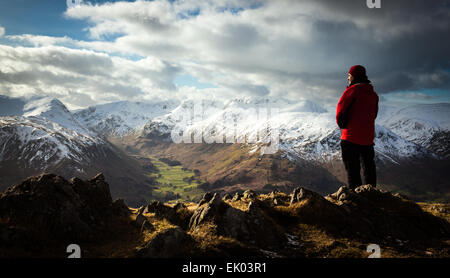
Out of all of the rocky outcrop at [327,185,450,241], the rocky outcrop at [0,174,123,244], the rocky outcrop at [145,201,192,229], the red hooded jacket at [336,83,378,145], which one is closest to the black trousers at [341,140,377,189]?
the red hooded jacket at [336,83,378,145]

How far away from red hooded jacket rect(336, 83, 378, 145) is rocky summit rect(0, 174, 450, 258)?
3.57 metres

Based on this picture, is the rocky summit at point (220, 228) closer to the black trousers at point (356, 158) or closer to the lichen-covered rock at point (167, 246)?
the lichen-covered rock at point (167, 246)

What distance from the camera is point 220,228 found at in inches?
432

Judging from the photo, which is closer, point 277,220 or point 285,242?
point 285,242

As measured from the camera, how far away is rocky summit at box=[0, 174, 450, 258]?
927cm

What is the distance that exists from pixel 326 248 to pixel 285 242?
170 cm

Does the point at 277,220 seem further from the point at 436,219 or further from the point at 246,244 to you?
the point at 436,219

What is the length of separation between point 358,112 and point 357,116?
210 millimetres

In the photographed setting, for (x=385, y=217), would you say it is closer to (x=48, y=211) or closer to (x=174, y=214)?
(x=174, y=214)

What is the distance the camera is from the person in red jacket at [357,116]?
12289 mm

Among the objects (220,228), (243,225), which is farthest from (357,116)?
(220,228)
